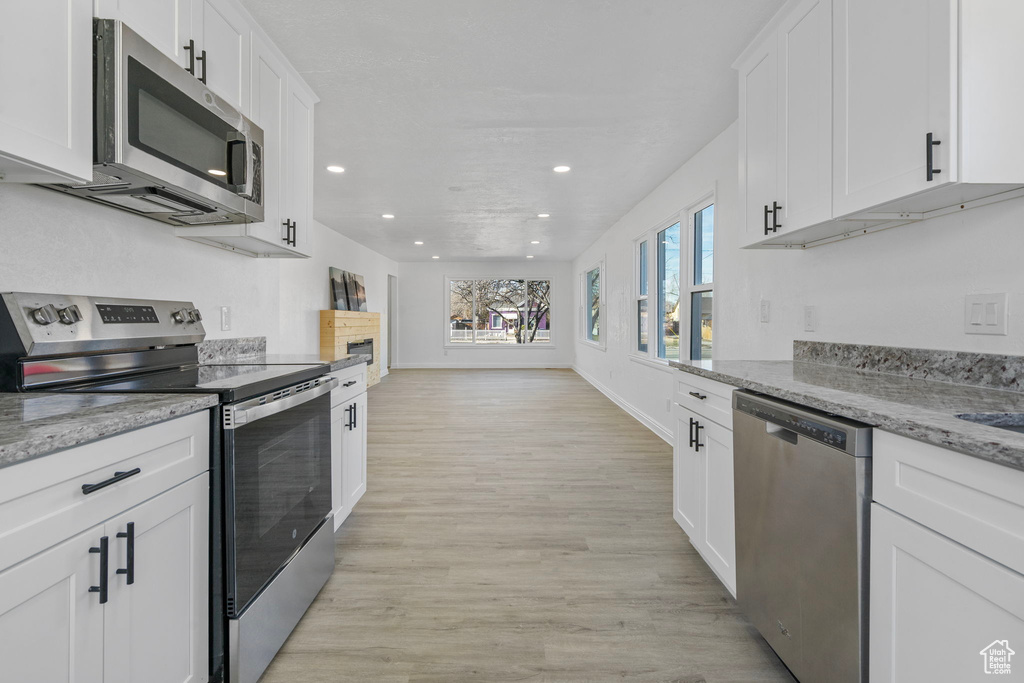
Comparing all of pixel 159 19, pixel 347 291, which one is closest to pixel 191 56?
pixel 159 19

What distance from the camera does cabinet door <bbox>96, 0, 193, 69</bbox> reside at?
4.63 feet

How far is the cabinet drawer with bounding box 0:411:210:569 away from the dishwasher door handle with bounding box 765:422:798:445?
1.67 meters

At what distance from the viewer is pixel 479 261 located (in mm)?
10820

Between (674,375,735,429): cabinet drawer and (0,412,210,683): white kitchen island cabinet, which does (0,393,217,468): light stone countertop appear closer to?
(0,412,210,683): white kitchen island cabinet

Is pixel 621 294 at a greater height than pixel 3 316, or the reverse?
pixel 621 294

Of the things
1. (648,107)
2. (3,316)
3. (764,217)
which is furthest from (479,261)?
(3,316)

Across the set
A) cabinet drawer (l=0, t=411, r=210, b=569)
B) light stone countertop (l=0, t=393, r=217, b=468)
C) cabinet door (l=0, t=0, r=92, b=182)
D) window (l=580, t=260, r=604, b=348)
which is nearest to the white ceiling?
cabinet door (l=0, t=0, r=92, b=182)

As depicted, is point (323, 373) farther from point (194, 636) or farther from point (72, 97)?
point (72, 97)

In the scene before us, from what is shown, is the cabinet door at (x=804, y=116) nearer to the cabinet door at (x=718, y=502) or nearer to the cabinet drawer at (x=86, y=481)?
the cabinet door at (x=718, y=502)

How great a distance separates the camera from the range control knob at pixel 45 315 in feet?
4.77

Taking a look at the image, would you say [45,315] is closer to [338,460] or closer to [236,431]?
[236,431]

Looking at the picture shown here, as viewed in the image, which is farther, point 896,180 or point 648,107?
point 648,107

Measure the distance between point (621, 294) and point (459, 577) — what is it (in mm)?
4885

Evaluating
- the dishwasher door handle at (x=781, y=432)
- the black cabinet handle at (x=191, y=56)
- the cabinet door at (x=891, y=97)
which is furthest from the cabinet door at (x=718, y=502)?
the black cabinet handle at (x=191, y=56)
